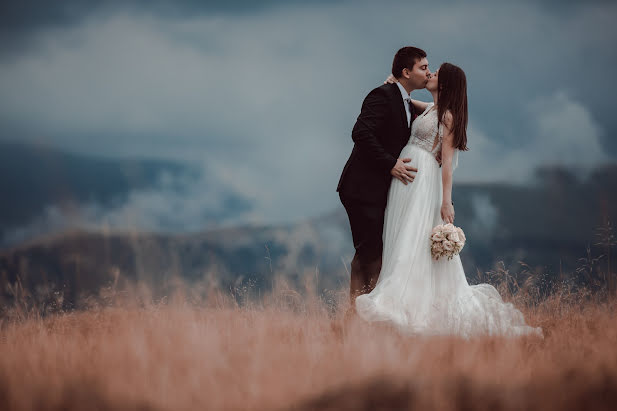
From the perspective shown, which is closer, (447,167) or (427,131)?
(447,167)

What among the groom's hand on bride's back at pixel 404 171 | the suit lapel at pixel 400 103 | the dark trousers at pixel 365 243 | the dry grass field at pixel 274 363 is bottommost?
the dry grass field at pixel 274 363

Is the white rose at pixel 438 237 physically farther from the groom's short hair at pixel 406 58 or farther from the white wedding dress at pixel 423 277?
the groom's short hair at pixel 406 58

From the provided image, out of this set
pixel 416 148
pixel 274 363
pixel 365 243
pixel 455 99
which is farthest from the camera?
pixel 365 243

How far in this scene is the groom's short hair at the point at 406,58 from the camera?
5.69m

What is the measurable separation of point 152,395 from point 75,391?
1.95 feet

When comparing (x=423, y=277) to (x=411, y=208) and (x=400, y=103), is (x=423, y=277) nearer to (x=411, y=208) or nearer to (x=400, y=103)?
(x=411, y=208)

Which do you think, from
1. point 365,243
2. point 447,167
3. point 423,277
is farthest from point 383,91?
point 423,277

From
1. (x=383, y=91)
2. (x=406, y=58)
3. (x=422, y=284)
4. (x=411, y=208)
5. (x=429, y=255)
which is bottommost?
(x=422, y=284)

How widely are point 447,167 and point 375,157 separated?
742 millimetres

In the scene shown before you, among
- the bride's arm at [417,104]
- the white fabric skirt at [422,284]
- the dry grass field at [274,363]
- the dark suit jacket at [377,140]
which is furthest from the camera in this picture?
the bride's arm at [417,104]

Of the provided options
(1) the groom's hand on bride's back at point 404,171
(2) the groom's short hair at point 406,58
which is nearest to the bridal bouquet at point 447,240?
Answer: (1) the groom's hand on bride's back at point 404,171

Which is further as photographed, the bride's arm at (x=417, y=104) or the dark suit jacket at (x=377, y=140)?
the bride's arm at (x=417, y=104)

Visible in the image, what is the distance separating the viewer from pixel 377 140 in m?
5.59

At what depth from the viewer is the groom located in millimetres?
5617
